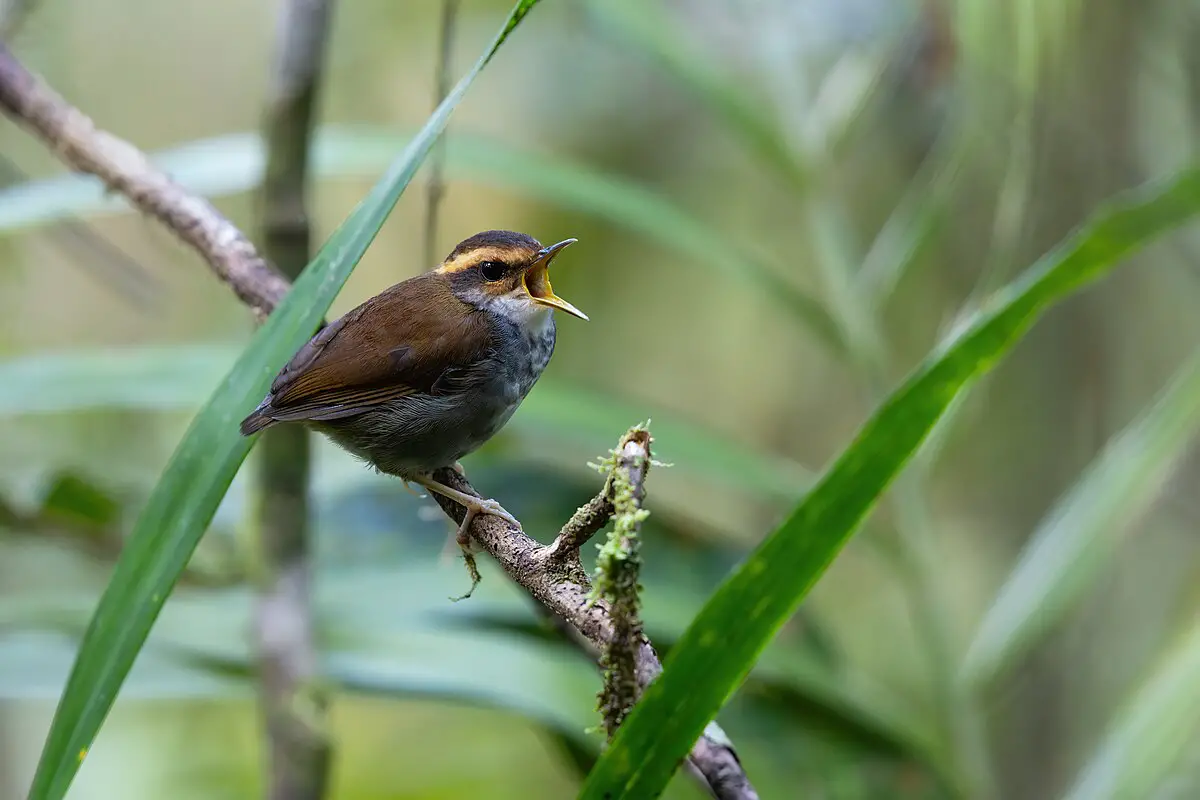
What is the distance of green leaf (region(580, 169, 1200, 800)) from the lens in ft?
2.95

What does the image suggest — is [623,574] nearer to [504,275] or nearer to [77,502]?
[504,275]

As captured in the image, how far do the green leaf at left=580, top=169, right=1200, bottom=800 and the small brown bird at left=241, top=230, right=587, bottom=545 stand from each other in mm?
958

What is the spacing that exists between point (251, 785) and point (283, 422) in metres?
2.71

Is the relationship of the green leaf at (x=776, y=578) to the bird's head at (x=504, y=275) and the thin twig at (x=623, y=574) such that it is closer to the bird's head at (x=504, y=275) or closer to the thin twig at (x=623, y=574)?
the thin twig at (x=623, y=574)

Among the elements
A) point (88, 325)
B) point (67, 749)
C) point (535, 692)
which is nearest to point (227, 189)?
point (535, 692)

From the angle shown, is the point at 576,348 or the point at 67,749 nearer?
the point at 67,749

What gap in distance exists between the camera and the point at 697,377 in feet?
19.3

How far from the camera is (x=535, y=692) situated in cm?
221

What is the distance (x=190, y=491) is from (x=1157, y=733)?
178 centimetres

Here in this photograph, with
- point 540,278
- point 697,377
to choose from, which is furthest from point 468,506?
point 697,377

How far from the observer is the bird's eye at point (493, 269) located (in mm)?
2227

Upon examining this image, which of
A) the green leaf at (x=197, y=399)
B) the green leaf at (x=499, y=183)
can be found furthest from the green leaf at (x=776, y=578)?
the green leaf at (x=499, y=183)

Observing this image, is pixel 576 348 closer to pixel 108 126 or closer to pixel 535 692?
pixel 108 126

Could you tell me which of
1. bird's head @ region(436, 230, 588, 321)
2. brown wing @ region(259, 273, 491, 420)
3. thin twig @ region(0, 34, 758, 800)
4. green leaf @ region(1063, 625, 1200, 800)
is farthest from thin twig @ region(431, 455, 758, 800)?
green leaf @ region(1063, 625, 1200, 800)
